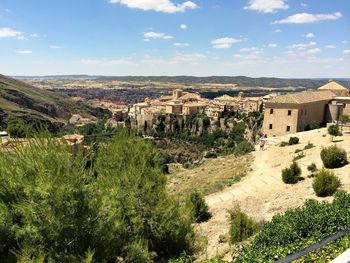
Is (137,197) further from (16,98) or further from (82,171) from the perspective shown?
(16,98)

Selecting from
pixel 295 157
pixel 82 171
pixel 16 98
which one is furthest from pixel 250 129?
pixel 16 98

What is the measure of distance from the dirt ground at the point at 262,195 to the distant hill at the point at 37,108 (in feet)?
289

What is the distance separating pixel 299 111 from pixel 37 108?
123 metres

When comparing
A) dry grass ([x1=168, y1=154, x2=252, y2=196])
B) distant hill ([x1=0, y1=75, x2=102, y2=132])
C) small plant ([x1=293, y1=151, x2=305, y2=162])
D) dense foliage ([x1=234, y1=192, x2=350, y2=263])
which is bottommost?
distant hill ([x1=0, y1=75, x2=102, y2=132])

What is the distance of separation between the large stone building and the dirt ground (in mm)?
10002

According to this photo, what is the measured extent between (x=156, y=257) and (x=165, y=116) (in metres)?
93.9

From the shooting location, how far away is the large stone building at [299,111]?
36.5 meters

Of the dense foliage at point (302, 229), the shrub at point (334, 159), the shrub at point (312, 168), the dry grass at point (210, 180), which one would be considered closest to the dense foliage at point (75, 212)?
the dense foliage at point (302, 229)

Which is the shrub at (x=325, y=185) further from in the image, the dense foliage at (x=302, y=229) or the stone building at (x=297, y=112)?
the stone building at (x=297, y=112)

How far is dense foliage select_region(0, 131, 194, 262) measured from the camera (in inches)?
319

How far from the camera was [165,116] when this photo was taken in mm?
104938

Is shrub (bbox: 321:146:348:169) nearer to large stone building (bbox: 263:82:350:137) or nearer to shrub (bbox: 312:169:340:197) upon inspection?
shrub (bbox: 312:169:340:197)

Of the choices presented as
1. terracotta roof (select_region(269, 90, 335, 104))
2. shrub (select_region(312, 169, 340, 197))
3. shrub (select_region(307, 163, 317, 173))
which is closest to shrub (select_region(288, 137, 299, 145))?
terracotta roof (select_region(269, 90, 335, 104))

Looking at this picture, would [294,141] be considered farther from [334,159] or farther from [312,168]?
[334,159]
